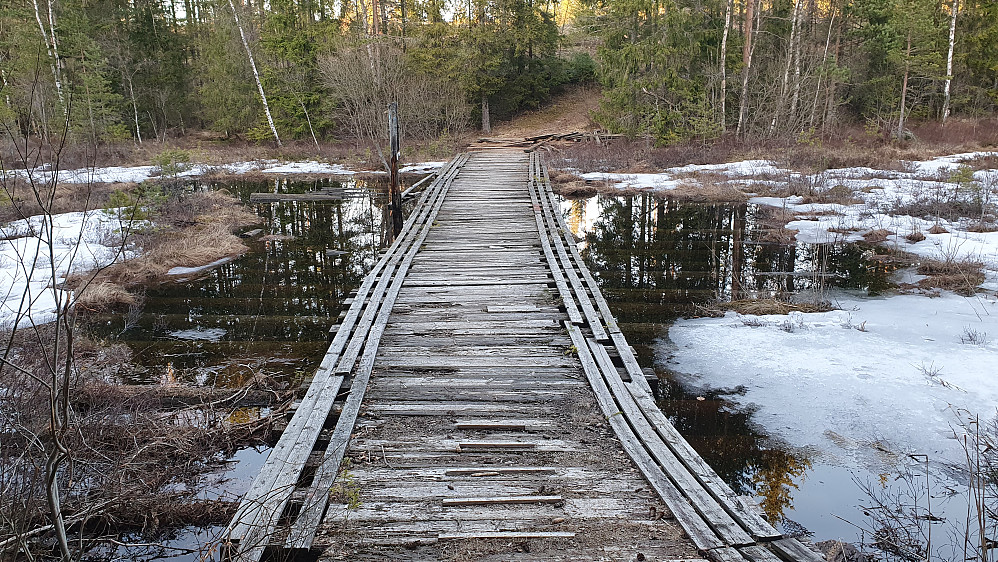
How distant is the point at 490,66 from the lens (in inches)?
1166

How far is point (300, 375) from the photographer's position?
635cm

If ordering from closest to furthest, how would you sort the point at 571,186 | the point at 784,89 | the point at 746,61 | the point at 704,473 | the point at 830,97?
the point at 704,473 < the point at 571,186 < the point at 784,89 < the point at 746,61 < the point at 830,97

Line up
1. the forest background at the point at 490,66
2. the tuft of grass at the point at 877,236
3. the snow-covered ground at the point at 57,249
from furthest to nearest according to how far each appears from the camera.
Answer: the forest background at the point at 490,66 < the tuft of grass at the point at 877,236 < the snow-covered ground at the point at 57,249

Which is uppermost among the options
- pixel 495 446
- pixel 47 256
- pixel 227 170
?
pixel 227 170

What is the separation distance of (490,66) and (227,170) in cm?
1286

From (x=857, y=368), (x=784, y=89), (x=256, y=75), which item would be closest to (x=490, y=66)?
(x=256, y=75)

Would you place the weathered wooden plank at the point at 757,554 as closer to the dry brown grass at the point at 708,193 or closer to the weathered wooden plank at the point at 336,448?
the weathered wooden plank at the point at 336,448

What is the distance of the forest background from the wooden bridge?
19300mm

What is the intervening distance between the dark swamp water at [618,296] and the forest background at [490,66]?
9.84 meters

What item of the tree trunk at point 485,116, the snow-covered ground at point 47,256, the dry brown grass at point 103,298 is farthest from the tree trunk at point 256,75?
the dry brown grass at point 103,298

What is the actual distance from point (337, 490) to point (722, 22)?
25809 millimetres

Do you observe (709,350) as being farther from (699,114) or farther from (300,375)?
(699,114)

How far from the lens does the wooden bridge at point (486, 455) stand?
303 cm

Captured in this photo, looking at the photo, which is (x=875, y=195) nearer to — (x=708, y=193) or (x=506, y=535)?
(x=708, y=193)
